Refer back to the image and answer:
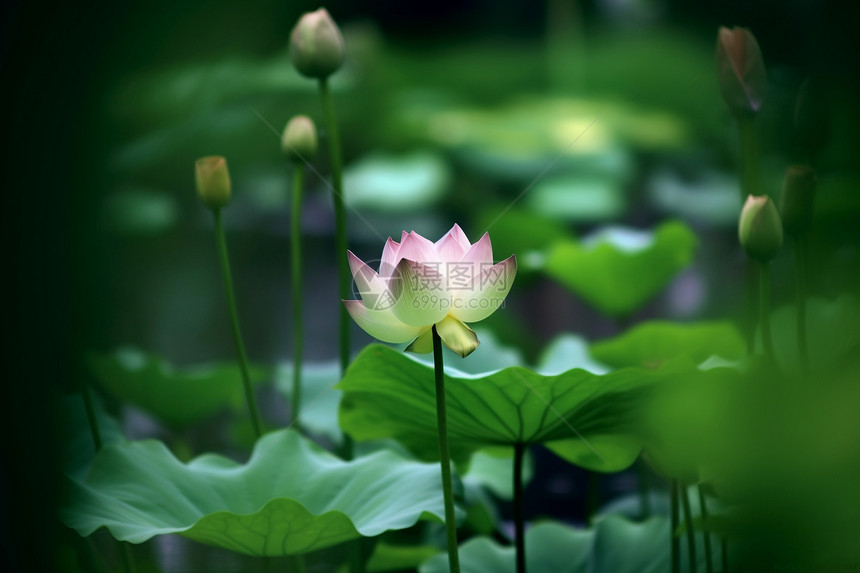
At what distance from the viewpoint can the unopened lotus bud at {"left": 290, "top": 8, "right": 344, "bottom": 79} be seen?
54 cm

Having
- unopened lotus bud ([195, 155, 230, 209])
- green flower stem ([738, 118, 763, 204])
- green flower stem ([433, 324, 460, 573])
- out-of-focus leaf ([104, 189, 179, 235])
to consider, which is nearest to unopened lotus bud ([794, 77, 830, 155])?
green flower stem ([738, 118, 763, 204])

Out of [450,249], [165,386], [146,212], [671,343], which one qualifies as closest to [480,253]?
[450,249]

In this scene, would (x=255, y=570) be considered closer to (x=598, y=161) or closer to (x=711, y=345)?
(x=711, y=345)

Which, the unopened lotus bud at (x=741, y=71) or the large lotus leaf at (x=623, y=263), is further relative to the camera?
the large lotus leaf at (x=623, y=263)

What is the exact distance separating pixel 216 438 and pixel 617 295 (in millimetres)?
509

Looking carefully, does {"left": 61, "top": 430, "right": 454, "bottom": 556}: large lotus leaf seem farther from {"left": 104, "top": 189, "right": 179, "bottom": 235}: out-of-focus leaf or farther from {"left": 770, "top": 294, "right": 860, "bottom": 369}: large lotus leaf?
{"left": 104, "top": 189, "right": 179, "bottom": 235}: out-of-focus leaf

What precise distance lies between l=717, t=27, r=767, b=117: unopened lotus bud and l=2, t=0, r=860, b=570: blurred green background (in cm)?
12

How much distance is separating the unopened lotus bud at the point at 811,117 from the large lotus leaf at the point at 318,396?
1.38 feet

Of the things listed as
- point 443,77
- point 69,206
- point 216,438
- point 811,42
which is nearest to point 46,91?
point 69,206

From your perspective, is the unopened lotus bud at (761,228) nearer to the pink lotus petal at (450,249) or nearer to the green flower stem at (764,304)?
the green flower stem at (764,304)

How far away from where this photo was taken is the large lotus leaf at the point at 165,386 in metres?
0.69

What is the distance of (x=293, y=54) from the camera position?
0.55 m

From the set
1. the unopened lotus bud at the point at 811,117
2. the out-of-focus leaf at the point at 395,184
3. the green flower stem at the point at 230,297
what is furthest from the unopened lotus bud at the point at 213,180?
the out-of-focus leaf at the point at 395,184

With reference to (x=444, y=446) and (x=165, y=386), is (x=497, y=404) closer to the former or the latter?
(x=444, y=446)
